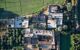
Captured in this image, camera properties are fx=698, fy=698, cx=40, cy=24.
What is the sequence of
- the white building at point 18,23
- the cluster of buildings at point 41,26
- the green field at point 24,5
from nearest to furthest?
the cluster of buildings at point 41,26
the white building at point 18,23
the green field at point 24,5

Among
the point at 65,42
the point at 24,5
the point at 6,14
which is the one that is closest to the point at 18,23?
the point at 6,14

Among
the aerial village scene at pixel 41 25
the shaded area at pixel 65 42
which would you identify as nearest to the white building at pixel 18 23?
the aerial village scene at pixel 41 25

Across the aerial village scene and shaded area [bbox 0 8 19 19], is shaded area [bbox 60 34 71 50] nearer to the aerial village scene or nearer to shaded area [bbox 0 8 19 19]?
the aerial village scene

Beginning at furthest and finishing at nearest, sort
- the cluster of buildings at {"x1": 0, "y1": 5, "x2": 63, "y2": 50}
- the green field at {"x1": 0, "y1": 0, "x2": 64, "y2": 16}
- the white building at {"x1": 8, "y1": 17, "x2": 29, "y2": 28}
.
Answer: the green field at {"x1": 0, "y1": 0, "x2": 64, "y2": 16}, the white building at {"x1": 8, "y1": 17, "x2": 29, "y2": 28}, the cluster of buildings at {"x1": 0, "y1": 5, "x2": 63, "y2": 50}

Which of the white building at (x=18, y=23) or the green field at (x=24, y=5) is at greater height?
the green field at (x=24, y=5)

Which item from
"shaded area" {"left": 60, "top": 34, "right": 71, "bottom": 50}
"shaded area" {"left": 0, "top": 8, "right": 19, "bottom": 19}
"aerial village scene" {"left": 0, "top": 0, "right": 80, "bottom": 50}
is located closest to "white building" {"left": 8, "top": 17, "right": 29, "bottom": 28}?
"aerial village scene" {"left": 0, "top": 0, "right": 80, "bottom": 50}

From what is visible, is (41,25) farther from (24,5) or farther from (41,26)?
(24,5)

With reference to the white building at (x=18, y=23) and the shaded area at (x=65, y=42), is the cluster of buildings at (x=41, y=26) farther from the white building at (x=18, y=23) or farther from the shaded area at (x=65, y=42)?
the shaded area at (x=65, y=42)
